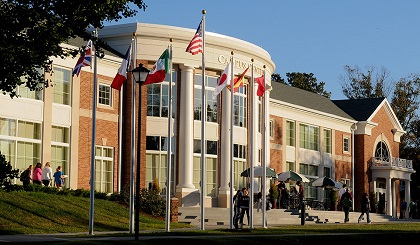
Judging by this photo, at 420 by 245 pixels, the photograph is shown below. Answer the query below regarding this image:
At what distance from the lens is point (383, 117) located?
233 ft

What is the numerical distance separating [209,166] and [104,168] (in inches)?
241

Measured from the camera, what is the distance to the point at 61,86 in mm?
40188

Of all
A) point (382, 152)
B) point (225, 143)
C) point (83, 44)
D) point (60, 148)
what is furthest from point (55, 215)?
point (382, 152)

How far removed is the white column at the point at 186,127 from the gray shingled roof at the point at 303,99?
15.1 meters

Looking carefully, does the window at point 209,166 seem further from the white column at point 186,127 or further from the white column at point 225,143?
the white column at point 186,127

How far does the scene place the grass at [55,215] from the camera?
2927 centimetres

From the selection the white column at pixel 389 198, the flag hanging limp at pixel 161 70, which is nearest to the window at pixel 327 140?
Result: the white column at pixel 389 198

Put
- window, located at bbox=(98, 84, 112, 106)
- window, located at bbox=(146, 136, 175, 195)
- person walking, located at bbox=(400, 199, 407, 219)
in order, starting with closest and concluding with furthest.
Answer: window, located at bbox=(98, 84, 112, 106), window, located at bbox=(146, 136, 175, 195), person walking, located at bbox=(400, 199, 407, 219)

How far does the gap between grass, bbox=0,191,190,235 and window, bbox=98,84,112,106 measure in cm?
810

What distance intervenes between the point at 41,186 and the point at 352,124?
3795 centimetres

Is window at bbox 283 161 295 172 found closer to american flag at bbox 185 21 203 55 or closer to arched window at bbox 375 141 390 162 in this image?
arched window at bbox 375 141 390 162

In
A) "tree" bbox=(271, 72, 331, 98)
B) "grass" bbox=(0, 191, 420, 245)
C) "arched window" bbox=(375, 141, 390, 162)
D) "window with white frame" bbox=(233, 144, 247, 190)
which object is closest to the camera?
"grass" bbox=(0, 191, 420, 245)

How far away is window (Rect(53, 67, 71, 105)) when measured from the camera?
39.8 metres

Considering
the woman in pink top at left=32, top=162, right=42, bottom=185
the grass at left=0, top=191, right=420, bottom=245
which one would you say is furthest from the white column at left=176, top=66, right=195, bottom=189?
the woman in pink top at left=32, top=162, right=42, bottom=185
